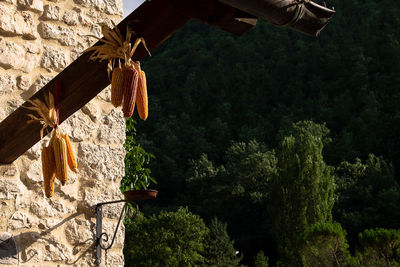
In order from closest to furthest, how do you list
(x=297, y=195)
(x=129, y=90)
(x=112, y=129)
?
1. (x=129, y=90)
2. (x=112, y=129)
3. (x=297, y=195)

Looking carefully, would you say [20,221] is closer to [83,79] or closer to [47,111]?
[47,111]

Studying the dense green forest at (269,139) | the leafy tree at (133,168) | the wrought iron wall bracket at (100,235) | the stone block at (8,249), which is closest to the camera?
the stone block at (8,249)

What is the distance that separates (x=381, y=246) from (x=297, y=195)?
452 inches

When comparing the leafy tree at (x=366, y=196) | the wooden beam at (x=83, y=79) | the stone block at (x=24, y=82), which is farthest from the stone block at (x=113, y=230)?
the leafy tree at (x=366, y=196)

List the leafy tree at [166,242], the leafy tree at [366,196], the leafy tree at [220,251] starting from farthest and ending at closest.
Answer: the leafy tree at [366,196], the leafy tree at [220,251], the leafy tree at [166,242]

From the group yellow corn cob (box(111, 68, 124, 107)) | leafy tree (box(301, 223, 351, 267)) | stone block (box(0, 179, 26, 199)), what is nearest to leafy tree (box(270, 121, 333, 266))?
leafy tree (box(301, 223, 351, 267))

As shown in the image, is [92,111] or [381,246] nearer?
[92,111]

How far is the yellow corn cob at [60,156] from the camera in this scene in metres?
1.85

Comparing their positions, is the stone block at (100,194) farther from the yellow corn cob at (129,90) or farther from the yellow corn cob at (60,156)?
the yellow corn cob at (129,90)

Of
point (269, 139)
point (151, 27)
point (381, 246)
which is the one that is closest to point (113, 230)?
point (151, 27)

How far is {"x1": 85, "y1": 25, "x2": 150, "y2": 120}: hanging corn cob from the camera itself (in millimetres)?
1587

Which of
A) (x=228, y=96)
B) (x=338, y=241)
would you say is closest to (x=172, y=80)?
(x=228, y=96)

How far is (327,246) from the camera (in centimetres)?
856

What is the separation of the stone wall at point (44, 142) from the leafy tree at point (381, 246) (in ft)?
18.7
